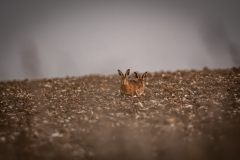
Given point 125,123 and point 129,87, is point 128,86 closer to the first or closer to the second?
point 129,87

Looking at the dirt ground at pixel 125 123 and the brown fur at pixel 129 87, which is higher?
the brown fur at pixel 129 87

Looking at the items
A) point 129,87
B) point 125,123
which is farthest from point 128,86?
point 125,123

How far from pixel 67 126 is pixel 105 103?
11.9ft

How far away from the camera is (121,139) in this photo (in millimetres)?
7559

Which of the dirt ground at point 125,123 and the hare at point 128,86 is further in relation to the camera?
the hare at point 128,86

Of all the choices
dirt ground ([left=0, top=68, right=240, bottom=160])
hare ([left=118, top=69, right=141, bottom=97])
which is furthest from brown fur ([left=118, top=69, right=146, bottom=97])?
dirt ground ([left=0, top=68, right=240, bottom=160])

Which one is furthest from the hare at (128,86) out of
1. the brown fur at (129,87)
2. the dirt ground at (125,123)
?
the dirt ground at (125,123)

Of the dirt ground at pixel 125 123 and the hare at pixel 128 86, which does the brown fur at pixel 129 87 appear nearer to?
the hare at pixel 128 86

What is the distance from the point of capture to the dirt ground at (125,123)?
6.67m

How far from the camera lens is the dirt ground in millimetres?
6668

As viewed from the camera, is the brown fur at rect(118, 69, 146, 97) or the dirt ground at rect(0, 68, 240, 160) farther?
the brown fur at rect(118, 69, 146, 97)

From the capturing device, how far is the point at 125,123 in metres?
9.01

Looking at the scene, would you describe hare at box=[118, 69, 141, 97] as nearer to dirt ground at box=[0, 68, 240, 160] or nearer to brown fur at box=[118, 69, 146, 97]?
brown fur at box=[118, 69, 146, 97]

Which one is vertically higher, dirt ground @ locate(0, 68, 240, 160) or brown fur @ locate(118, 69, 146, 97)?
brown fur @ locate(118, 69, 146, 97)
